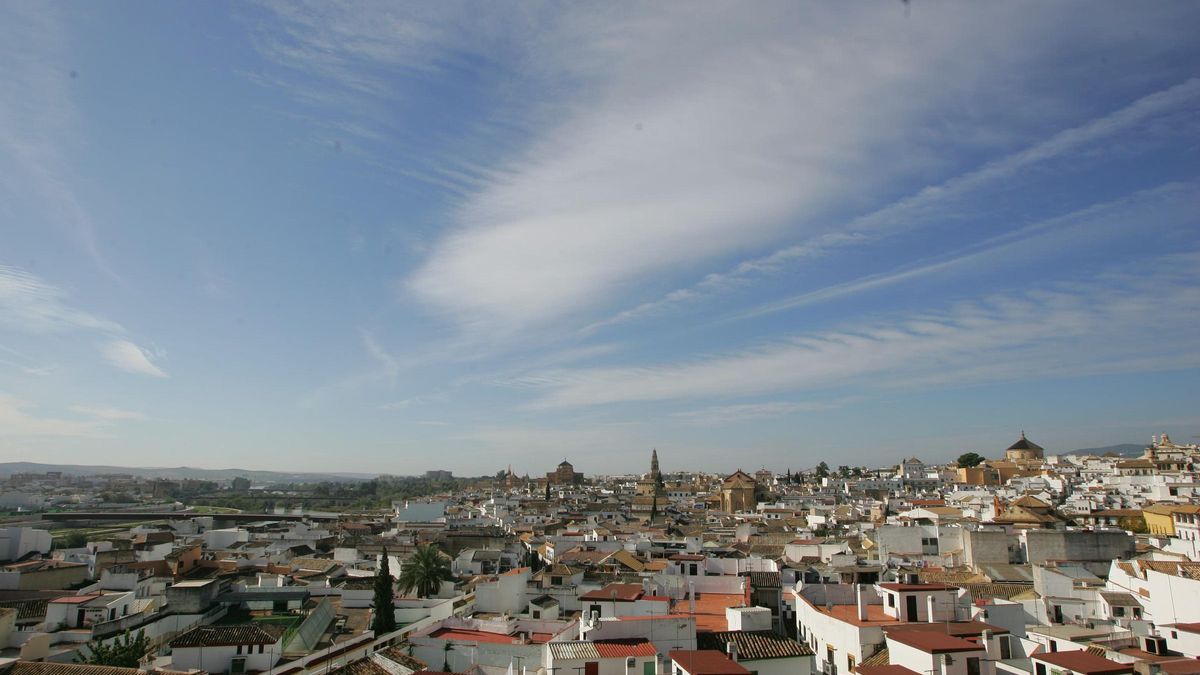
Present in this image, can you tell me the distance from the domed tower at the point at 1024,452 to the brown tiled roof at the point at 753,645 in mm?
83822

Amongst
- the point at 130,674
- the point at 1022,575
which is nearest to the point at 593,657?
the point at 130,674

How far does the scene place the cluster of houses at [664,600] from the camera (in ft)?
54.2

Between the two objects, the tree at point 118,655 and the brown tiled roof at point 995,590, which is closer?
the tree at point 118,655

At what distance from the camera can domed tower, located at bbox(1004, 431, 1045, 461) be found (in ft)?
293

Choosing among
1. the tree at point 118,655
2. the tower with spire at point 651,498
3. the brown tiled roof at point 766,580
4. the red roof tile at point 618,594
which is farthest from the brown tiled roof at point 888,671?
the tower with spire at point 651,498

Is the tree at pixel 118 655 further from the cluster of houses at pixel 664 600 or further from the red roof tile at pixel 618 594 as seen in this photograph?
the red roof tile at pixel 618 594

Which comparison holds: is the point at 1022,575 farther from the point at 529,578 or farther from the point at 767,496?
the point at 767,496

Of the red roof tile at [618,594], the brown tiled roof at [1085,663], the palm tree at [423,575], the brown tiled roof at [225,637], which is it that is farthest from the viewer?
the palm tree at [423,575]

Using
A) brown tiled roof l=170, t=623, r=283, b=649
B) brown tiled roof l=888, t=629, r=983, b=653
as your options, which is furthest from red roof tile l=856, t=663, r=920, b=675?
brown tiled roof l=170, t=623, r=283, b=649

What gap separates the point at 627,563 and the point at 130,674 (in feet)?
66.6

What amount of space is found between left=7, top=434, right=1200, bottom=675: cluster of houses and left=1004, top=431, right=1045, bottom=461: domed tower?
3908 centimetres

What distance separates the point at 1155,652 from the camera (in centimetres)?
1597

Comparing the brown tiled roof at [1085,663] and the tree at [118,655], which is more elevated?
the brown tiled roof at [1085,663]

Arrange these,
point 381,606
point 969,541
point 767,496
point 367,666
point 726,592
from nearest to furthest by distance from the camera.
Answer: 1. point 367,666
2. point 381,606
3. point 726,592
4. point 969,541
5. point 767,496
